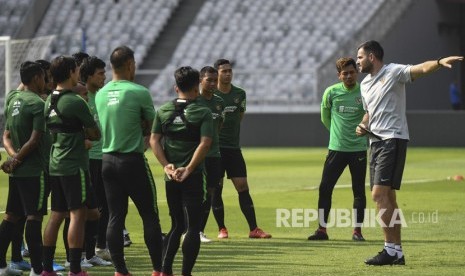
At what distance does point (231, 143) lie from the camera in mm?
14336

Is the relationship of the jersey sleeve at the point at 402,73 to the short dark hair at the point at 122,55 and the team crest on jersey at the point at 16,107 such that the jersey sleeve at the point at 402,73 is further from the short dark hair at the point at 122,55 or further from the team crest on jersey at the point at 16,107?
the team crest on jersey at the point at 16,107

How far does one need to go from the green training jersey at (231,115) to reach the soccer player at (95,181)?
2.14 metres

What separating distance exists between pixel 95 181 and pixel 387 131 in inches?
125

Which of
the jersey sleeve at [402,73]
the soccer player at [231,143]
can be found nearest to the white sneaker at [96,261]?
the soccer player at [231,143]

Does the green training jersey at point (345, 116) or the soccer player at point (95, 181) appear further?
the green training jersey at point (345, 116)

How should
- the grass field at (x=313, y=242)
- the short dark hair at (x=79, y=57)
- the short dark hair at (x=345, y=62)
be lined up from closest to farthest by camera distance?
the grass field at (x=313, y=242) → the short dark hair at (x=79, y=57) → the short dark hair at (x=345, y=62)

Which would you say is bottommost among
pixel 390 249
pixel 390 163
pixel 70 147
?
pixel 390 249

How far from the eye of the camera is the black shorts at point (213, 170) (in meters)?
12.9

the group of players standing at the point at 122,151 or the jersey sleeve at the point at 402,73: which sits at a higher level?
the jersey sleeve at the point at 402,73

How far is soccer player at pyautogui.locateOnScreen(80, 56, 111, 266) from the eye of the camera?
11586 mm

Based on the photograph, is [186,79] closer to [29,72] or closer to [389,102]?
[29,72]

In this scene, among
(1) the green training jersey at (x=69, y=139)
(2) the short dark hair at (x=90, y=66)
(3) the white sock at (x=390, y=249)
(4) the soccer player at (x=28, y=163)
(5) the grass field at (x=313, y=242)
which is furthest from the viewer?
(2) the short dark hair at (x=90, y=66)

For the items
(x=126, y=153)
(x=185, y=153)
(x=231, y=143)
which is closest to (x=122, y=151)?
(x=126, y=153)

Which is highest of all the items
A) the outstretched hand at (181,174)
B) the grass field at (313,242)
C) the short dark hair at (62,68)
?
the short dark hair at (62,68)
